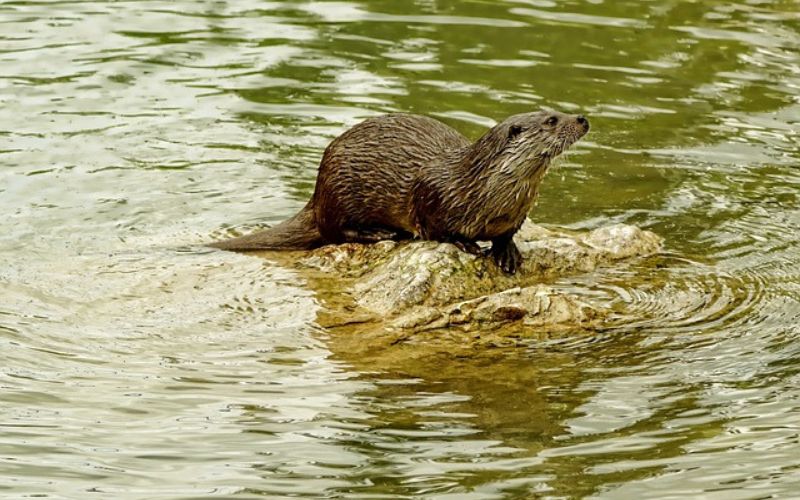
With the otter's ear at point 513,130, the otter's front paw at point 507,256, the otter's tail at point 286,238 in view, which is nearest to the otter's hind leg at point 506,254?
the otter's front paw at point 507,256

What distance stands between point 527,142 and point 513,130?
7cm

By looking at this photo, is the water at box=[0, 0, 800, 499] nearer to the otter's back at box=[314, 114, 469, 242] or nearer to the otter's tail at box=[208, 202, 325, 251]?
the otter's tail at box=[208, 202, 325, 251]

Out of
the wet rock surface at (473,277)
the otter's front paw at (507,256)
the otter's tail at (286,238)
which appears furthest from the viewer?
the otter's tail at (286,238)

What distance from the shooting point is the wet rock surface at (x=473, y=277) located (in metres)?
5.48

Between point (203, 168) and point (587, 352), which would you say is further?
point (203, 168)

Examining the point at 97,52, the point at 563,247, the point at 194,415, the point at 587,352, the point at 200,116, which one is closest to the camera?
the point at 194,415

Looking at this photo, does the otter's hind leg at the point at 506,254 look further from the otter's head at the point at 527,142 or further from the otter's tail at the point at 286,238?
the otter's tail at the point at 286,238

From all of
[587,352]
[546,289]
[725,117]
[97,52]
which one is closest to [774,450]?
[587,352]

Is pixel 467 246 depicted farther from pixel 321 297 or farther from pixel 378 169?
pixel 321 297

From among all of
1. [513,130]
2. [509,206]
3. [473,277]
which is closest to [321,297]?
[473,277]

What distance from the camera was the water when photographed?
4.31 m

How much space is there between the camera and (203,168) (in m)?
7.61

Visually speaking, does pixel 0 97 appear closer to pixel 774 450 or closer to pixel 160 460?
pixel 160 460

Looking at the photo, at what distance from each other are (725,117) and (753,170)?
35.2 inches
